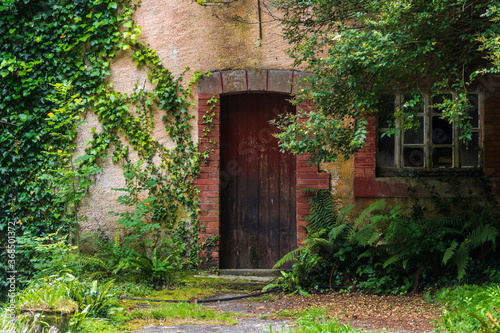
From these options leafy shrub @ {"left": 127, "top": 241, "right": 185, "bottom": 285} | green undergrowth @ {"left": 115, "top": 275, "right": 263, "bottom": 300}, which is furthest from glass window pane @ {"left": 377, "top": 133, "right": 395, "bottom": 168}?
leafy shrub @ {"left": 127, "top": 241, "right": 185, "bottom": 285}

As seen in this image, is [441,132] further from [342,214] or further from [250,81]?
[250,81]

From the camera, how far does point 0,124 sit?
676 cm

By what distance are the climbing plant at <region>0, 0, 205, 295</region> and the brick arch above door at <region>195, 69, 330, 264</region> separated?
0.17 meters

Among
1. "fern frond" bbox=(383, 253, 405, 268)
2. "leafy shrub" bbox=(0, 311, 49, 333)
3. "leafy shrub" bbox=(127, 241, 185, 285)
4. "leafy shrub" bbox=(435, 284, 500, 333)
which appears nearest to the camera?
"leafy shrub" bbox=(435, 284, 500, 333)

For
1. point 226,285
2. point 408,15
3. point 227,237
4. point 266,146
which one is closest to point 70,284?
point 226,285

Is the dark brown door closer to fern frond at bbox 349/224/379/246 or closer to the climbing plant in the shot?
the climbing plant

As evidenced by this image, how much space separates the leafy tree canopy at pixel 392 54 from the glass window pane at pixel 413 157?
148 centimetres

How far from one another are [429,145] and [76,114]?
512cm

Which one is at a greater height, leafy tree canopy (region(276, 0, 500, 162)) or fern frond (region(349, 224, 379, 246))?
leafy tree canopy (region(276, 0, 500, 162))

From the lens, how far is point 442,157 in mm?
6621

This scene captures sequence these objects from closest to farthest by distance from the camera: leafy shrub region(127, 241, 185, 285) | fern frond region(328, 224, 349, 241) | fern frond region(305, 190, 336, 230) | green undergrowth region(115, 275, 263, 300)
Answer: green undergrowth region(115, 275, 263, 300) → fern frond region(328, 224, 349, 241) → leafy shrub region(127, 241, 185, 285) → fern frond region(305, 190, 336, 230)

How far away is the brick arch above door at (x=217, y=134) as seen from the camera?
652cm

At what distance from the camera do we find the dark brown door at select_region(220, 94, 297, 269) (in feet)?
22.5

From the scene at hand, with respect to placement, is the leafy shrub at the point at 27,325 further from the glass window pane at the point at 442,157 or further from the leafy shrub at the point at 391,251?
the glass window pane at the point at 442,157
